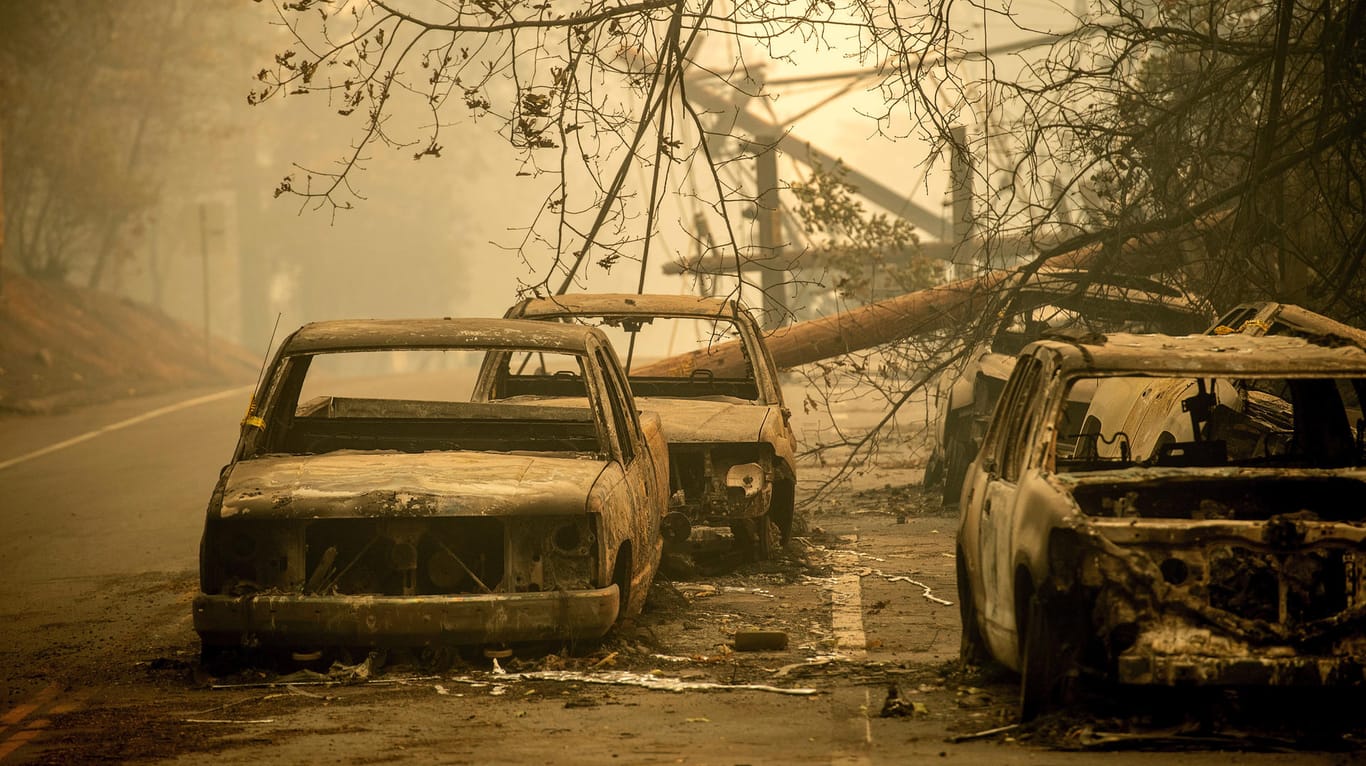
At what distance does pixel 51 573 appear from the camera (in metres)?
12.0

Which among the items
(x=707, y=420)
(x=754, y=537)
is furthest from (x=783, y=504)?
(x=707, y=420)

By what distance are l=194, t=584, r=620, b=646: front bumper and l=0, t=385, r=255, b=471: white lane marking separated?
13546mm

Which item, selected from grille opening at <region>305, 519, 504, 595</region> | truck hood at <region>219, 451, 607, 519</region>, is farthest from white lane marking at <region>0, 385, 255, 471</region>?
grille opening at <region>305, 519, 504, 595</region>

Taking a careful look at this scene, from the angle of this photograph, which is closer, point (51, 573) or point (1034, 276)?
point (51, 573)

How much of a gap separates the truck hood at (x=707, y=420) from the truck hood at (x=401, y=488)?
9.00ft

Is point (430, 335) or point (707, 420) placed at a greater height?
point (430, 335)

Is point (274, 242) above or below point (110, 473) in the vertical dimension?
above

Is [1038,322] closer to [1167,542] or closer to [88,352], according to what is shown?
[1167,542]

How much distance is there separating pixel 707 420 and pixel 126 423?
55.3ft

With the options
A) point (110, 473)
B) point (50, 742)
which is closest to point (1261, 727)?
point (50, 742)

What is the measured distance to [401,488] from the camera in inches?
295

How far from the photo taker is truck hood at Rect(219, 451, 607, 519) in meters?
7.40

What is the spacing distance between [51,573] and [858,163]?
42.0 metres

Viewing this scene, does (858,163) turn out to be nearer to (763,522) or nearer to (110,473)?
(110,473)
